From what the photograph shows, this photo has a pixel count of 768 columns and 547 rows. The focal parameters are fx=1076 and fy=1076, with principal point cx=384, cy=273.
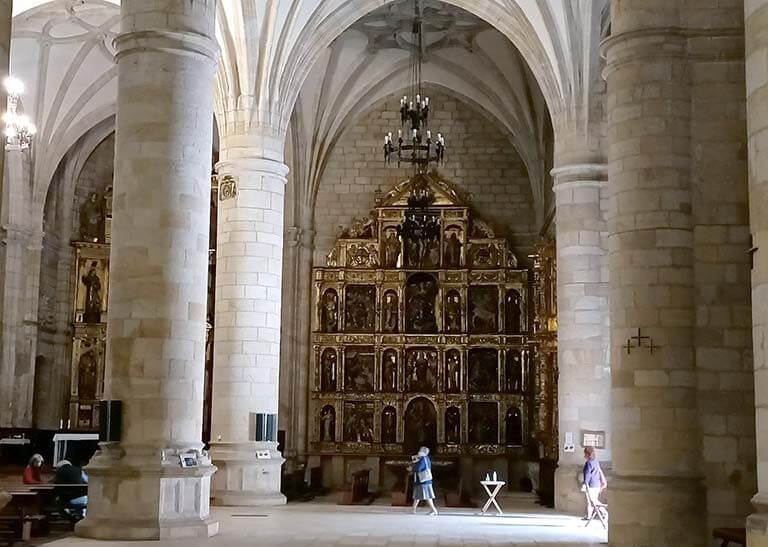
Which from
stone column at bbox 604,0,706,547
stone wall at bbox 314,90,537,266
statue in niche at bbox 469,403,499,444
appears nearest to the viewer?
stone column at bbox 604,0,706,547

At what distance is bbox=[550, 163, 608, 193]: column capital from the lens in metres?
21.0

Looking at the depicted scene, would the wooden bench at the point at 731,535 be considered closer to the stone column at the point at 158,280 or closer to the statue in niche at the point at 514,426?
the stone column at the point at 158,280

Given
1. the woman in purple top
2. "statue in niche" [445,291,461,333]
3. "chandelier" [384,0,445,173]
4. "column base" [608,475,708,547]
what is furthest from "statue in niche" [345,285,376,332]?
"column base" [608,475,708,547]

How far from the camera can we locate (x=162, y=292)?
13.6m

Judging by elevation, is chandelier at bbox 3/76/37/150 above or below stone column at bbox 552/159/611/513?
above

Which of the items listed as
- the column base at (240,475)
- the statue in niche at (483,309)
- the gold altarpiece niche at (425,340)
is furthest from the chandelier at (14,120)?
the statue in niche at (483,309)

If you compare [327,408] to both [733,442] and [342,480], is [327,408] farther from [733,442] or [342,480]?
[733,442]

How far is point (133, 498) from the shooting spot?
42.9 feet

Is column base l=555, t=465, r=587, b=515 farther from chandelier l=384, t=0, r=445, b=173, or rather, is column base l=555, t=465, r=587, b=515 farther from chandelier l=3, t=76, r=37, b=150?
chandelier l=3, t=76, r=37, b=150

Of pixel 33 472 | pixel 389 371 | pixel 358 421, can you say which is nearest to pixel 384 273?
pixel 389 371

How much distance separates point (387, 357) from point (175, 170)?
15.9 metres

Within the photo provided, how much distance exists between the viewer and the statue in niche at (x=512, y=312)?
29094 mm

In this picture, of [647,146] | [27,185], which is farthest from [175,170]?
[27,185]

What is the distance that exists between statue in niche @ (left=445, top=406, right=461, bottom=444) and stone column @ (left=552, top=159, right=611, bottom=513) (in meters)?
7.46
